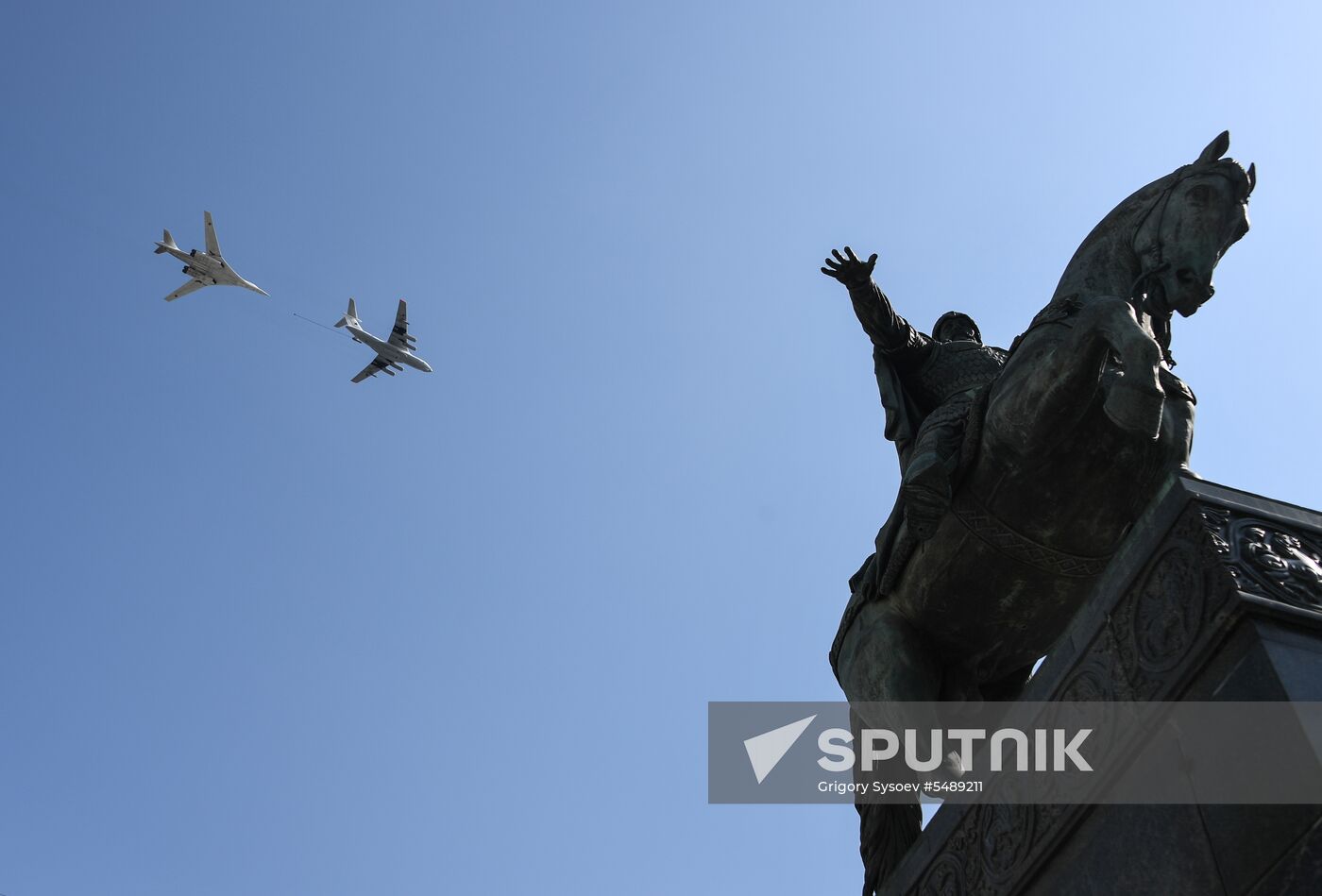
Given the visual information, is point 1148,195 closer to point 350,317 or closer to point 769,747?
point 769,747

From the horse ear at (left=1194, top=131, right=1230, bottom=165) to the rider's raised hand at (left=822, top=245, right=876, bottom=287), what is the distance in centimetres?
270

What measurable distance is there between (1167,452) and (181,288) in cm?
7286

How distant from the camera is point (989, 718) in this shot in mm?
7887

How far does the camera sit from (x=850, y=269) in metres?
9.52

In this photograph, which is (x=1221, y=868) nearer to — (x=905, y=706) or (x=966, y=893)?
(x=966, y=893)

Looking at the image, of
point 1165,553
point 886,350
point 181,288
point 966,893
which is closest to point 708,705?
point 886,350

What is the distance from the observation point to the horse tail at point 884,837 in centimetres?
732

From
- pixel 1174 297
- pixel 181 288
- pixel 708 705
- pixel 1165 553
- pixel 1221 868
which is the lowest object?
pixel 1221 868

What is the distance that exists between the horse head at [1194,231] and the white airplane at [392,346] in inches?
2491

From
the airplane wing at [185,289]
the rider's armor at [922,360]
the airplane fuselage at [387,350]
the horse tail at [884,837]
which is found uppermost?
the airplane wing at [185,289]

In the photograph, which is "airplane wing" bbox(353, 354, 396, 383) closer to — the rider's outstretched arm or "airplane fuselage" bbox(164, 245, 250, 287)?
"airplane fuselage" bbox(164, 245, 250, 287)

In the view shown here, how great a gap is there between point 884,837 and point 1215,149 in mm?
4657

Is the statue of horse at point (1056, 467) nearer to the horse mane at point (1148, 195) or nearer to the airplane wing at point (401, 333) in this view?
the horse mane at point (1148, 195)

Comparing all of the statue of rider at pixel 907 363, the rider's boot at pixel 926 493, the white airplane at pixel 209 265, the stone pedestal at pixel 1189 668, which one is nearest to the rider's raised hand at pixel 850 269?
the statue of rider at pixel 907 363
